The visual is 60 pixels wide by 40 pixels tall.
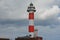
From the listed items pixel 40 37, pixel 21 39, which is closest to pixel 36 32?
pixel 40 37

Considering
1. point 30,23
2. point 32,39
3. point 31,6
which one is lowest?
point 32,39

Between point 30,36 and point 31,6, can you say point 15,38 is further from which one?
point 31,6

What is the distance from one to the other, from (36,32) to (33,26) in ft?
14.7

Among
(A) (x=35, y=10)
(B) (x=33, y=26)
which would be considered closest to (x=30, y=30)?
(B) (x=33, y=26)

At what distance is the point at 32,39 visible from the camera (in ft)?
228

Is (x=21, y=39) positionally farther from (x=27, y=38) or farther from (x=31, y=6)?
(x=31, y=6)

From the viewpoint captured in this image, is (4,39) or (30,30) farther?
(30,30)

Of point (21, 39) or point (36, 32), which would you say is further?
point (36, 32)

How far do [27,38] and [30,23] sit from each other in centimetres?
463

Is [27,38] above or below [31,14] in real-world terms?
below

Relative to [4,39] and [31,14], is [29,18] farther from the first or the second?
[4,39]

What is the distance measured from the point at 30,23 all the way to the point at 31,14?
2.68m

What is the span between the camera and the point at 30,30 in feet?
236

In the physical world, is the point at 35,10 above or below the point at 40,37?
above
